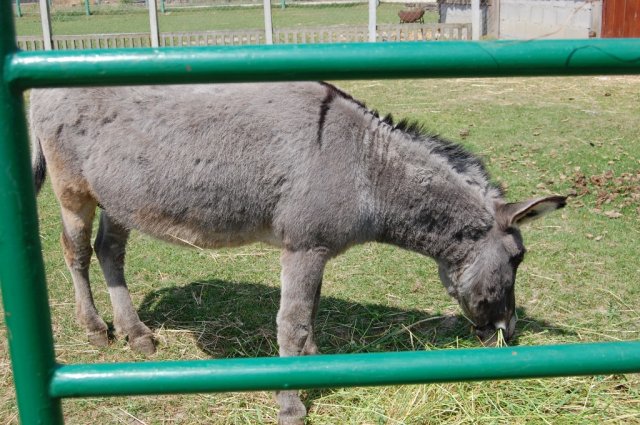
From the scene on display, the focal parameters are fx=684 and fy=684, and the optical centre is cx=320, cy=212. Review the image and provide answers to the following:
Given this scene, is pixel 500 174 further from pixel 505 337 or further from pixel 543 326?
pixel 505 337

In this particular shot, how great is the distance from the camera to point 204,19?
2958 centimetres

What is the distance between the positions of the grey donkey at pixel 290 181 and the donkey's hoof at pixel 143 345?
0.81m

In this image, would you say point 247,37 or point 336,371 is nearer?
point 336,371

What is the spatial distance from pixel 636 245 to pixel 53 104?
184 inches

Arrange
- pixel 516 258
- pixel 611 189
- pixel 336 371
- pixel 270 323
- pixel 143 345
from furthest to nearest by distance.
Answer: pixel 611 189 → pixel 270 323 → pixel 143 345 → pixel 516 258 → pixel 336 371

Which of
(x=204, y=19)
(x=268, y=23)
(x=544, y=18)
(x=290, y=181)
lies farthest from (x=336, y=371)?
(x=204, y=19)

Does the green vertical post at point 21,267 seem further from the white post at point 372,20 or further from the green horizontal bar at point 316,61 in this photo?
the white post at point 372,20

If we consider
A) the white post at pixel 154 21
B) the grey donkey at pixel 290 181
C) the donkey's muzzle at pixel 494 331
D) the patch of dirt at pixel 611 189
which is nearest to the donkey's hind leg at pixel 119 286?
the grey donkey at pixel 290 181

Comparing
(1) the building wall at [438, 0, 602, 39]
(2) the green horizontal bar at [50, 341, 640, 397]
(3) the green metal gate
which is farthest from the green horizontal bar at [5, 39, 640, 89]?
(1) the building wall at [438, 0, 602, 39]

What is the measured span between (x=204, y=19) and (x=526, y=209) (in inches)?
1102

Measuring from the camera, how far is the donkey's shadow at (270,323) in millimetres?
4465

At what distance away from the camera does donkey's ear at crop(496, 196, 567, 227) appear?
340 centimetres

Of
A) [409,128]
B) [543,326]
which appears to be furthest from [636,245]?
[409,128]

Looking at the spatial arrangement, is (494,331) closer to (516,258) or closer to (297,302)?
(516,258)
